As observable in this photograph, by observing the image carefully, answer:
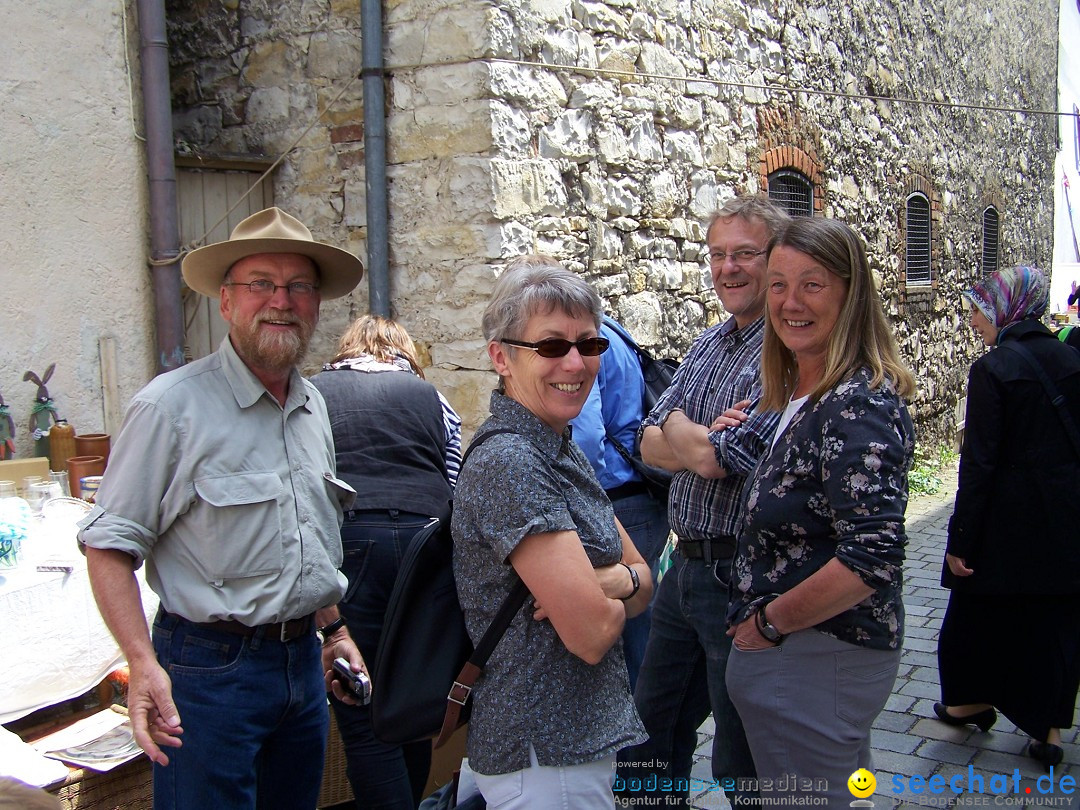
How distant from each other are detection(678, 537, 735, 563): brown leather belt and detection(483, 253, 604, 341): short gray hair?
91 cm

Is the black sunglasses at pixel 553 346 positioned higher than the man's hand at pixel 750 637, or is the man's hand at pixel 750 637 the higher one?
the black sunglasses at pixel 553 346

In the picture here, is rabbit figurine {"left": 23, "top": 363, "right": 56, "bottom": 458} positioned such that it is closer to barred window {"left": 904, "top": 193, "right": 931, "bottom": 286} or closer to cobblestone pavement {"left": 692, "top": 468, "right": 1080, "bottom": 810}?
cobblestone pavement {"left": 692, "top": 468, "right": 1080, "bottom": 810}

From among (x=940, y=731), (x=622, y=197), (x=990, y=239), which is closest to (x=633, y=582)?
(x=940, y=731)

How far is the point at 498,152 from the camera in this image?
4.30 m

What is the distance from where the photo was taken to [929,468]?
9.84m

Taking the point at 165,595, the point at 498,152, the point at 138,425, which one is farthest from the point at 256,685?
the point at 498,152

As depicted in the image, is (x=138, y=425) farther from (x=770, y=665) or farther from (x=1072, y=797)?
(x=1072, y=797)

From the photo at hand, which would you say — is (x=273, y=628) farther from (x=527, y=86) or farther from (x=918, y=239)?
(x=918, y=239)

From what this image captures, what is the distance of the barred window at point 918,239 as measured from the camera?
9.80m

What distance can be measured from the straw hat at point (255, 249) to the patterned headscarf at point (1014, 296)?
9.25 ft

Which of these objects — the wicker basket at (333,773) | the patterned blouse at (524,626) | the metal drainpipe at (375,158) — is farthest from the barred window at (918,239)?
the patterned blouse at (524,626)

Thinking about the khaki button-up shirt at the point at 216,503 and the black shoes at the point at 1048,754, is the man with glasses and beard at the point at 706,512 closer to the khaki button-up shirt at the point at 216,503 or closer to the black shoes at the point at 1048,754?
the khaki button-up shirt at the point at 216,503

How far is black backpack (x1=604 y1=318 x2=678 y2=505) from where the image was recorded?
10.9ft

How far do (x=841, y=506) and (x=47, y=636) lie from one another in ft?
7.91
